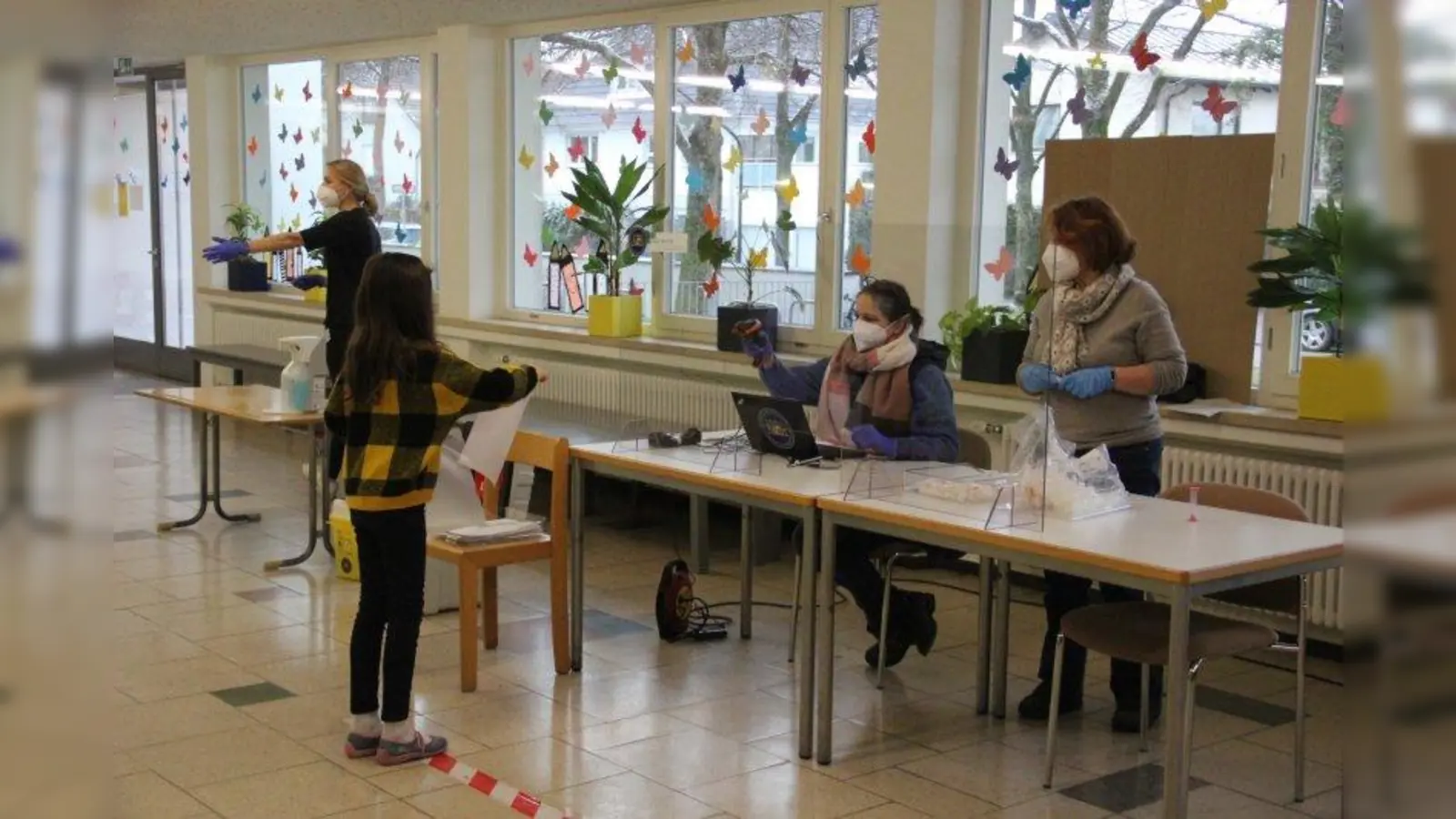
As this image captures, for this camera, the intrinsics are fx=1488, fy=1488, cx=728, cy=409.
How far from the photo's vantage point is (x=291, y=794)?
3.55 m

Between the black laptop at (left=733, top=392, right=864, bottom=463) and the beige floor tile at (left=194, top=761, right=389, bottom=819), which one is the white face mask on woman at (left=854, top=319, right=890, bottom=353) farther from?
the beige floor tile at (left=194, top=761, right=389, bottom=819)

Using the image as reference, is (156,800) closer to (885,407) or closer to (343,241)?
(885,407)

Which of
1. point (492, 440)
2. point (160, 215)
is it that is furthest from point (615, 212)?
point (160, 215)

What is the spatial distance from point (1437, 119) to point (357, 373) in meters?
3.32

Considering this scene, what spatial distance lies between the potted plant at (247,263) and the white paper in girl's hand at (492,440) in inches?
259

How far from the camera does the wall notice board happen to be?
507cm

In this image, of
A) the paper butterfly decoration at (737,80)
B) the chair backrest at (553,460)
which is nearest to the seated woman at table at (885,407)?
the chair backrest at (553,460)

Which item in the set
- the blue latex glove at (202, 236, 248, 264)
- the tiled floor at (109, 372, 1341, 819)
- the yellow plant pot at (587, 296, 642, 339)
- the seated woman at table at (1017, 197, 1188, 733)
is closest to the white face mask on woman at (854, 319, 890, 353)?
the seated woman at table at (1017, 197, 1188, 733)

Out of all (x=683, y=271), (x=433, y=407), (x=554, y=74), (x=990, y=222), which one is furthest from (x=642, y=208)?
(x=433, y=407)

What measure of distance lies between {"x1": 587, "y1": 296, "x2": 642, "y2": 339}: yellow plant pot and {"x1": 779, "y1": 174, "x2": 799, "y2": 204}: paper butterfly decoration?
41.5 inches

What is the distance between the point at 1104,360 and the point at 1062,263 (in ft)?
0.93

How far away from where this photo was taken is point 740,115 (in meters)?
7.18

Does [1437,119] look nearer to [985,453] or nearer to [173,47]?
[985,453]

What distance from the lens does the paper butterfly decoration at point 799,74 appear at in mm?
6836
